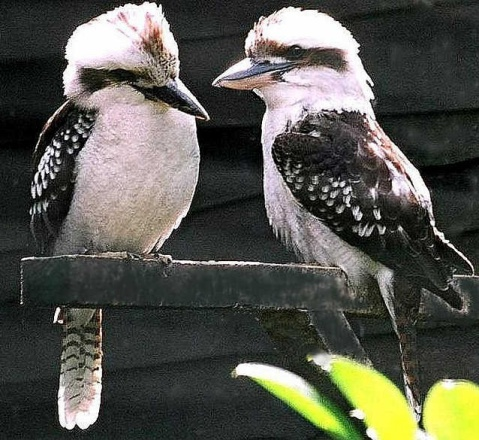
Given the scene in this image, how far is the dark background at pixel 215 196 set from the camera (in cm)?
151

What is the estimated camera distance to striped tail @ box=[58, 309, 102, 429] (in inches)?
48.4

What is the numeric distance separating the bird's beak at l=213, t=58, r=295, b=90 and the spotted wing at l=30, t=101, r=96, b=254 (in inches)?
6.2

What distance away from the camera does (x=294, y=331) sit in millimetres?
932

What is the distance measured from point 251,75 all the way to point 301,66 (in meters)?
0.09

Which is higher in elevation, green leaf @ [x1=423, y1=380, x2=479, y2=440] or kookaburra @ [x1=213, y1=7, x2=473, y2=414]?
green leaf @ [x1=423, y1=380, x2=479, y2=440]

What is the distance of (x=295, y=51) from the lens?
3.87 feet

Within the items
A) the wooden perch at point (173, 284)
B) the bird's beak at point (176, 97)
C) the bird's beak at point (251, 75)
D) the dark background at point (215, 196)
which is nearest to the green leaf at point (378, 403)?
the wooden perch at point (173, 284)

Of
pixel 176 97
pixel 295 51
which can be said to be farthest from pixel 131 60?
pixel 295 51

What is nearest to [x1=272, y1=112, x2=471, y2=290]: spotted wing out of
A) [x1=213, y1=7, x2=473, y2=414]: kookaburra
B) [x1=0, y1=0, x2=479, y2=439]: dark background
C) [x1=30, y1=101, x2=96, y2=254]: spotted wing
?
[x1=213, y1=7, x2=473, y2=414]: kookaburra

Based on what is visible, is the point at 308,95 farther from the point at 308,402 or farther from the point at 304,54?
the point at 308,402

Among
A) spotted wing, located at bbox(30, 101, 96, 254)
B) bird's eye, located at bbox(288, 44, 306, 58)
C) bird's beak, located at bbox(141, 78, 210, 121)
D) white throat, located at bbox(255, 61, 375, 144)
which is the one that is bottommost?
spotted wing, located at bbox(30, 101, 96, 254)

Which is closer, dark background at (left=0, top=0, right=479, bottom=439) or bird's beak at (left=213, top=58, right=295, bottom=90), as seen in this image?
bird's beak at (left=213, top=58, right=295, bottom=90)

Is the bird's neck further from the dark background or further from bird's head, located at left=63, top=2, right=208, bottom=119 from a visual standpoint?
the dark background

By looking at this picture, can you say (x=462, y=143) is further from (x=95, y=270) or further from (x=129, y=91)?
(x=95, y=270)
